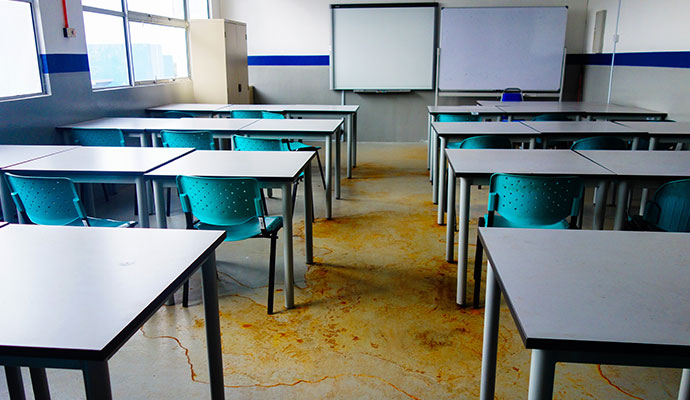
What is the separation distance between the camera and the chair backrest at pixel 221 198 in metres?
2.68

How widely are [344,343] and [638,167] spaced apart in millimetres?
1859

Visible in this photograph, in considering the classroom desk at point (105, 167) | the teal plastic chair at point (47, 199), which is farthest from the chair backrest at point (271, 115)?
the teal plastic chair at point (47, 199)

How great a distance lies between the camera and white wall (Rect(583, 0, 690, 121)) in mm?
5344

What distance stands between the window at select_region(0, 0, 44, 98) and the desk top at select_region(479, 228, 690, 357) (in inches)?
165

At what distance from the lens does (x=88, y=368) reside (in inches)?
43.2

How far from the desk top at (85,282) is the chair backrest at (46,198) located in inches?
37.2

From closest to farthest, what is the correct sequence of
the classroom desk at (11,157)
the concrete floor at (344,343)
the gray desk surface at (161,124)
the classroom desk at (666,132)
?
the concrete floor at (344,343) < the classroom desk at (11,157) < the classroom desk at (666,132) < the gray desk surface at (161,124)

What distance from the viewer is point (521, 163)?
10.0 feet

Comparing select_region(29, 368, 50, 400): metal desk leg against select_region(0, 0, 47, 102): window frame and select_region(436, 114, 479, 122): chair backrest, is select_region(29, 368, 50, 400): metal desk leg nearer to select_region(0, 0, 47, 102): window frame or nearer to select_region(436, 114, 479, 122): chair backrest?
select_region(0, 0, 47, 102): window frame

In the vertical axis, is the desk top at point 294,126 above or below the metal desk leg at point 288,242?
above

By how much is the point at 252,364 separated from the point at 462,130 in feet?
9.16

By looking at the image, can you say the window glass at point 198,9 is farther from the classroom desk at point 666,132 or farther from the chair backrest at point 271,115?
the classroom desk at point 666,132

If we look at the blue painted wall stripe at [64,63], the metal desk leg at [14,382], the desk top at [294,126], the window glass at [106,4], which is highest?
the window glass at [106,4]

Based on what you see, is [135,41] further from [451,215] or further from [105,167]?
[451,215]
